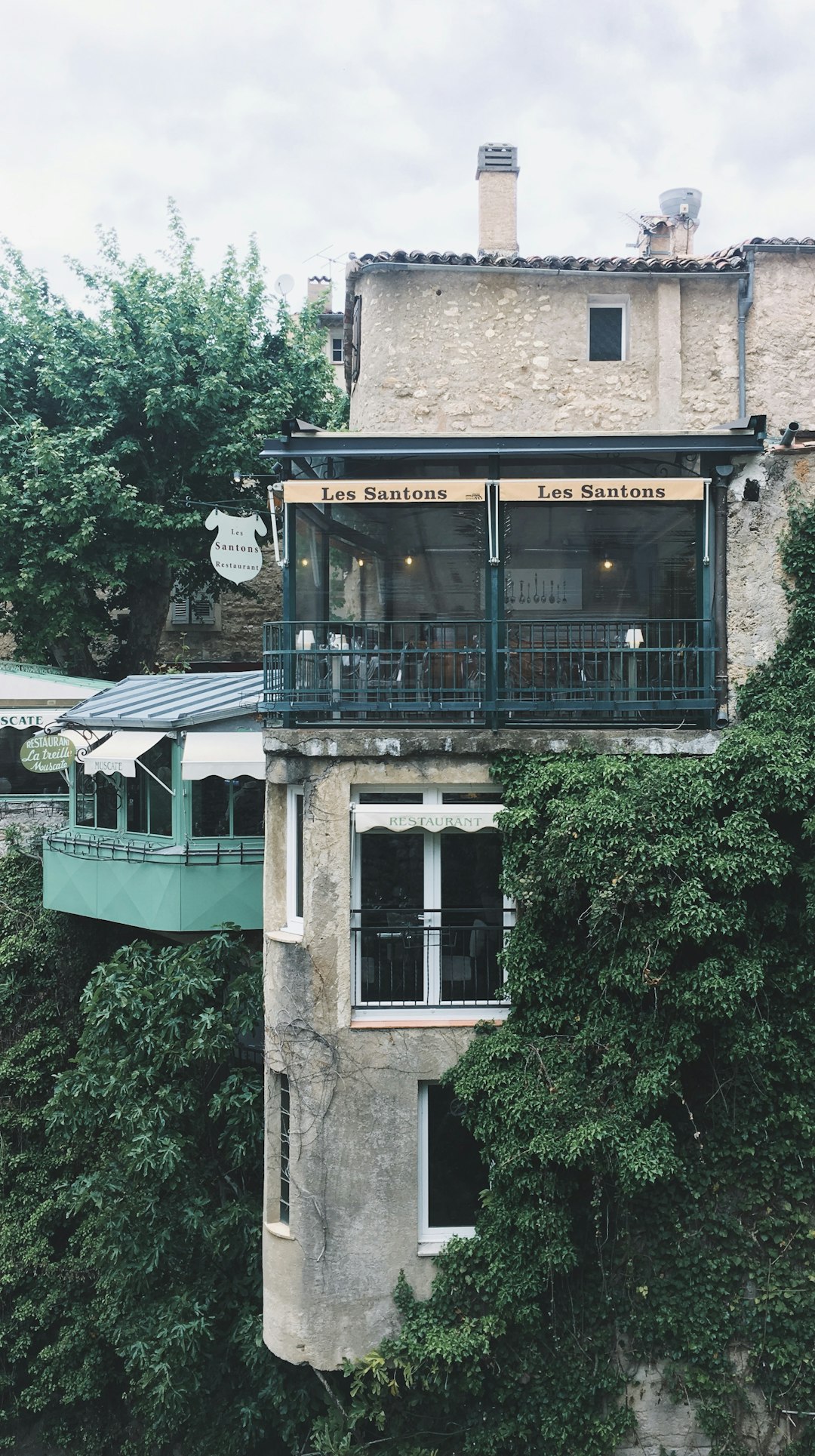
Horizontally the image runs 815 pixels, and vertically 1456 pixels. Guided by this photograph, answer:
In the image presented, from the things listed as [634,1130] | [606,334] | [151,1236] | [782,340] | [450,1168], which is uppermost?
[606,334]

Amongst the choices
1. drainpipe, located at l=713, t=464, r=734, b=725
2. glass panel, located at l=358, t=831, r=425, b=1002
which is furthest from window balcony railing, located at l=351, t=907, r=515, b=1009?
drainpipe, located at l=713, t=464, r=734, b=725

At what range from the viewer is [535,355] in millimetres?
16094

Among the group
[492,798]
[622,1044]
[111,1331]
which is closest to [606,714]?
[492,798]

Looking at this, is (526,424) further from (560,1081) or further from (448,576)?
Answer: (560,1081)

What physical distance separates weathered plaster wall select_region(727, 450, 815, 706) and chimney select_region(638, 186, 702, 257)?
10.4 metres

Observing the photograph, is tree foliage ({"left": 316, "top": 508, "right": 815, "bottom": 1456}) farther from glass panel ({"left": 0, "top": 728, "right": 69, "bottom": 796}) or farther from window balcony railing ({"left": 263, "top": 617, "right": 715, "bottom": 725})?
glass panel ({"left": 0, "top": 728, "right": 69, "bottom": 796})

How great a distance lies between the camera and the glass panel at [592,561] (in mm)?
12117

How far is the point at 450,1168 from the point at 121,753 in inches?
298

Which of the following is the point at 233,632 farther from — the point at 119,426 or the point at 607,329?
the point at 607,329

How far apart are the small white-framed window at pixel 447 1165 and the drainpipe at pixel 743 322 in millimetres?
11602

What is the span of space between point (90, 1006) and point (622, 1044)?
7980 millimetres

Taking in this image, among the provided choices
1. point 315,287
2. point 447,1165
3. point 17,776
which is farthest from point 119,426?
point 447,1165

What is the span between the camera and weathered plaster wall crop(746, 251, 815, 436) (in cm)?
1589

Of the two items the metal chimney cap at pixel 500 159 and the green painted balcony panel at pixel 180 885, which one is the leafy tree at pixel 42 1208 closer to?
the green painted balcony panel at pixel 180 885
